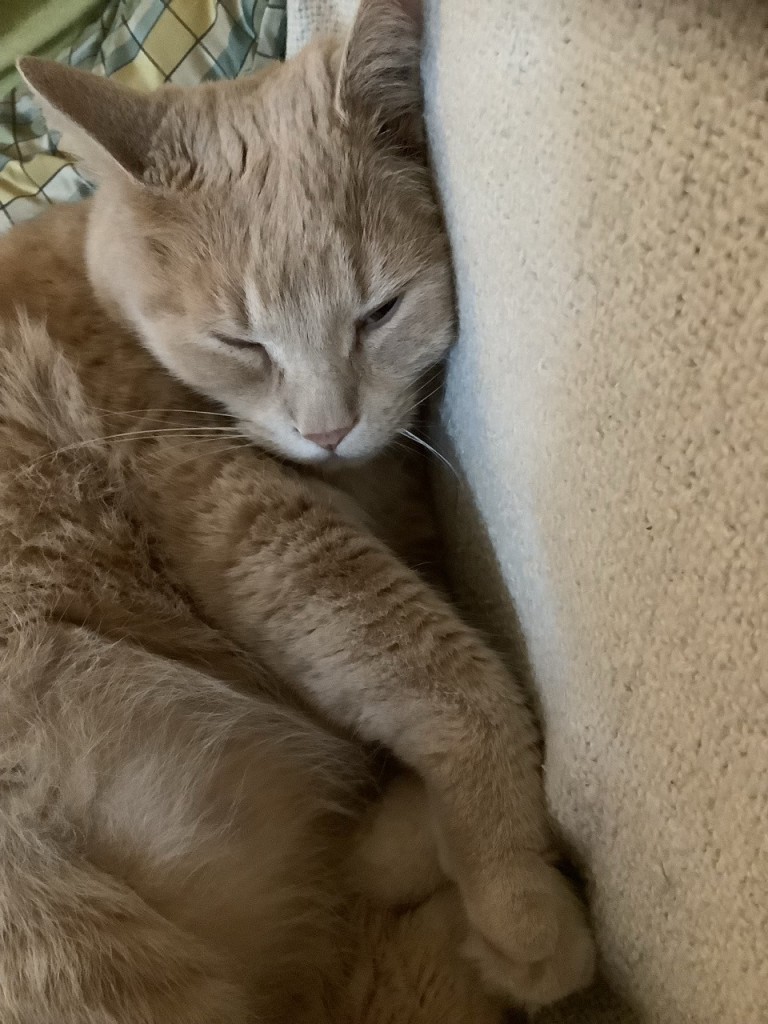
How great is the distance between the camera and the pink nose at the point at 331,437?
108cm

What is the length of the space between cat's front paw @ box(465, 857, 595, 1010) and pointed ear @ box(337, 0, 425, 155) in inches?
33.9

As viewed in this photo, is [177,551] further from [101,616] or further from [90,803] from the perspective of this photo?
[90,803]

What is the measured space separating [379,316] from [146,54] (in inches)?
43.4

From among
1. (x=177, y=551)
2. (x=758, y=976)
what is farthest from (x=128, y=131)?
(x=758, y=976)

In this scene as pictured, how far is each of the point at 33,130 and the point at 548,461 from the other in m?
1.71

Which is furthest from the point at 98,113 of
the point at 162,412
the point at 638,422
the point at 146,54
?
the point at 146,54

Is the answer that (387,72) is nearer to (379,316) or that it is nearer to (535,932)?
(379,316)

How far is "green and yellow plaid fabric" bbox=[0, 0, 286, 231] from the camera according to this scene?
5.57ft

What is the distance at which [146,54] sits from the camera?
177cm

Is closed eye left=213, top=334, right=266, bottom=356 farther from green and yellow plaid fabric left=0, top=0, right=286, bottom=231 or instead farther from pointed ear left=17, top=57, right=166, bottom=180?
green and yellow plaid fabric left=0, top=0, right=286, bottom=231

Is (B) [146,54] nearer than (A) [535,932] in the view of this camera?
No

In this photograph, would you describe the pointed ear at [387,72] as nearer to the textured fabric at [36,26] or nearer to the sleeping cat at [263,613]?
the sleeping cat at [263,613]

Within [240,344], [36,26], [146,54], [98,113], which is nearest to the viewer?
[98,113]

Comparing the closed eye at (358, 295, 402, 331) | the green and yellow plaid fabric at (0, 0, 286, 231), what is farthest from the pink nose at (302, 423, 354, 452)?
the green and yellow plaid fabric at (0, 0, 286, 231)
